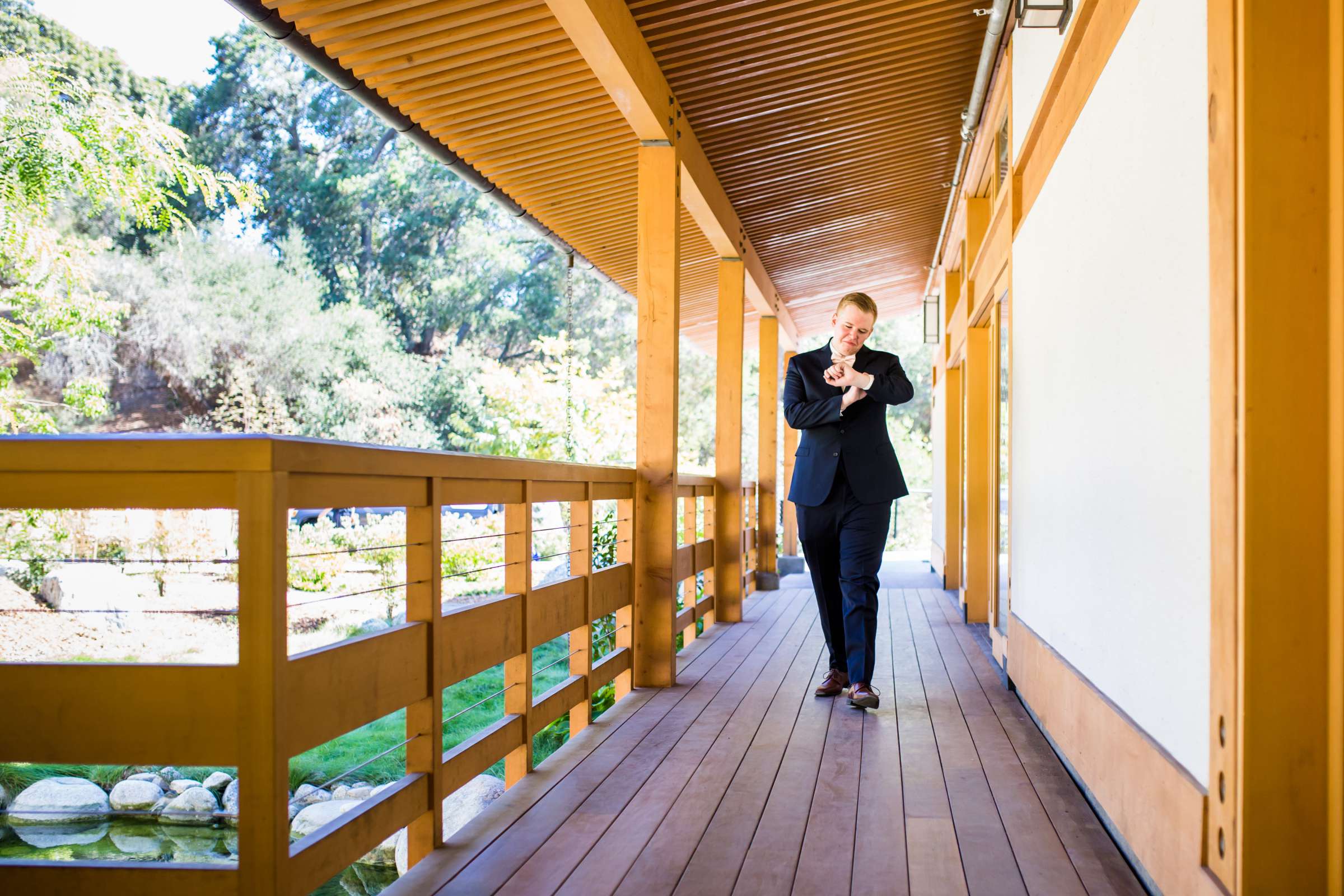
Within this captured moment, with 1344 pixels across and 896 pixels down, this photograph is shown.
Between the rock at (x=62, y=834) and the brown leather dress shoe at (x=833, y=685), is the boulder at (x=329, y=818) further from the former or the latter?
the brown leather dress shoe at (x=833, y=685)

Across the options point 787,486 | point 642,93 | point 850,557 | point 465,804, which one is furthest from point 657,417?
point 787,486

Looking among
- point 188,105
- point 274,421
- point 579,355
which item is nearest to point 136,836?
point 274,421

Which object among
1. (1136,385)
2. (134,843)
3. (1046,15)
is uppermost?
(1046,15)

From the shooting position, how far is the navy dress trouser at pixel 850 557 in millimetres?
3752

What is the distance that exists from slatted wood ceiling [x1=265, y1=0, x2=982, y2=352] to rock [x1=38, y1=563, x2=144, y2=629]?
677 centimetres

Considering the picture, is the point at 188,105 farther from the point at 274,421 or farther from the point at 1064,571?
the point at 1064,571

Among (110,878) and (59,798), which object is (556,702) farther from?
(59,798)

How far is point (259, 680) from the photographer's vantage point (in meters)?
1.67

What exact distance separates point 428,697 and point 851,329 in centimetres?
208

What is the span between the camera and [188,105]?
22.5 m

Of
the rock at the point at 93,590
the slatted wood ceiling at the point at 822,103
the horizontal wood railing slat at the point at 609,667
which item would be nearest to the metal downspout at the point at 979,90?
the slatted wood ceiling at the point at 822,103

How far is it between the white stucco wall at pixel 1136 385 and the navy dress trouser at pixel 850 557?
585mm

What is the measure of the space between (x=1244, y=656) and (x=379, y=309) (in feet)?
75.2

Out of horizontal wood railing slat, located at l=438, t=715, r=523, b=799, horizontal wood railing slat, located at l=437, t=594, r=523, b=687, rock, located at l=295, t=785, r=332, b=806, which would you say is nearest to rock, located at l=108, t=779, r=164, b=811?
rock, located at l=295, t=785, r=332, b=806
